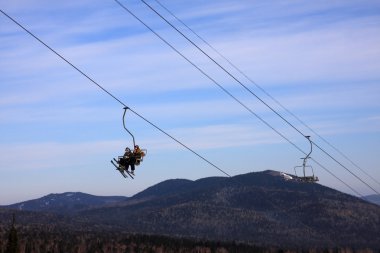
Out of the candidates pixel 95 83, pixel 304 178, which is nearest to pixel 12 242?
pixel 304 178

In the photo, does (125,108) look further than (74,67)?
Yes

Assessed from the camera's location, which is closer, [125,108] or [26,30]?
[26,30]

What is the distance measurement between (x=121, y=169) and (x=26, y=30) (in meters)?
14.6

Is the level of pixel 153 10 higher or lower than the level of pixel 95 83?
higher

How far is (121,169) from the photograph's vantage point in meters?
38.6

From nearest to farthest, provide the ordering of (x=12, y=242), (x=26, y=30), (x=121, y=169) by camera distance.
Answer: (x=26, y=30) → (x=121, y=169) → (x=12, y=242)

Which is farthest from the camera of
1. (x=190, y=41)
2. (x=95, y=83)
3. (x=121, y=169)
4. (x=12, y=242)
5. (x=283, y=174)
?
(x=12, y=242)

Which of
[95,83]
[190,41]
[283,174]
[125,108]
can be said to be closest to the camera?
[95,83]

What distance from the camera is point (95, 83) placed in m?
28.0

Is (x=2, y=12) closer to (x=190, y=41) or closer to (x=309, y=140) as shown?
(x=190, y=41)

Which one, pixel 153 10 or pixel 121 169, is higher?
pixel 153 10

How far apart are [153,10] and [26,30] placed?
6079mm

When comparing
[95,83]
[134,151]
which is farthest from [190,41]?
[134,151]

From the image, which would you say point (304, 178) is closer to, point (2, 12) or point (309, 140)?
point (309, 140)
